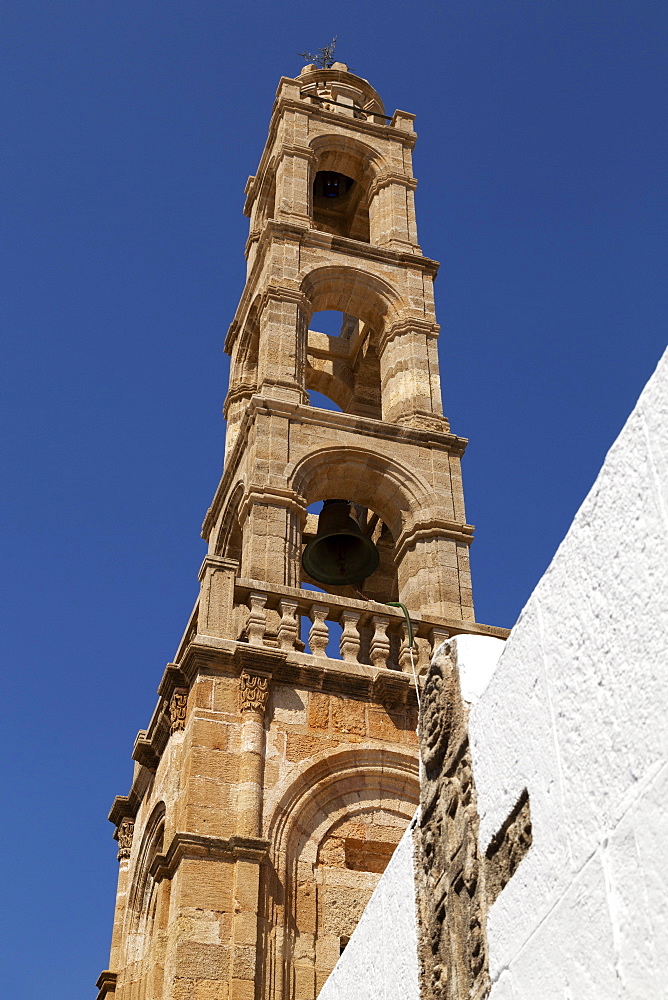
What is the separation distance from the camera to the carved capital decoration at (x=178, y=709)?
12508 mm

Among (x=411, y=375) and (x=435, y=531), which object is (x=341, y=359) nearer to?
(x=411, y=375)

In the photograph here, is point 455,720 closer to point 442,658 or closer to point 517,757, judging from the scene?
point 442,658

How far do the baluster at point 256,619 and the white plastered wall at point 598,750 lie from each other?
867cm

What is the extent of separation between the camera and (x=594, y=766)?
3586 mm

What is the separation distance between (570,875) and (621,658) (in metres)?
0.69

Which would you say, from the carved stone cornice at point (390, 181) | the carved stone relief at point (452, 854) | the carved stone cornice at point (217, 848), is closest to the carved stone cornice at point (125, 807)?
the carved stone cornice at point (217, 848)

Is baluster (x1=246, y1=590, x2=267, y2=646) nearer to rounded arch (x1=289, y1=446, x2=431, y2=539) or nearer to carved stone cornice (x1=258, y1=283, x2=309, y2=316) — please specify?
rounded arch (x1=289, y1=446, x2=431, y2=539)

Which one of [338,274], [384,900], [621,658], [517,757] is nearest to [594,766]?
[621,658]

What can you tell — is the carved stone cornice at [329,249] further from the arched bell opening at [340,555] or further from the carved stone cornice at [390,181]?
the arched bell opening at [340,555]

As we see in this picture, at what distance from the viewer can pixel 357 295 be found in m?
19.7

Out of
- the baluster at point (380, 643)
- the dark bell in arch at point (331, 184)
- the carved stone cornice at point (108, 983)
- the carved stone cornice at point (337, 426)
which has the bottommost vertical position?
the carved stone cornice at point (108, 983)

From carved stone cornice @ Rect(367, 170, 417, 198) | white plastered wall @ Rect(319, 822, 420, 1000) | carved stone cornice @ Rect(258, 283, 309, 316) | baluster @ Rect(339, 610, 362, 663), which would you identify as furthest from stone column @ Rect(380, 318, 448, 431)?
white plastered wall @ Rect(319, 822, 420, 1000)

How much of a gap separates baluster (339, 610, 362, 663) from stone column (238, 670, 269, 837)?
1.14 m

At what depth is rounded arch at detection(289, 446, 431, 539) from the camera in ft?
53.6
